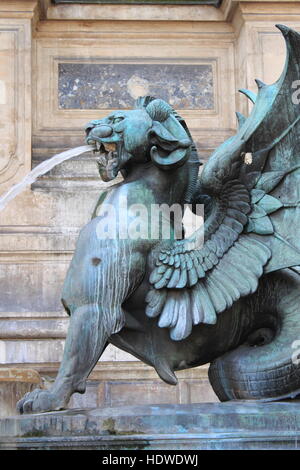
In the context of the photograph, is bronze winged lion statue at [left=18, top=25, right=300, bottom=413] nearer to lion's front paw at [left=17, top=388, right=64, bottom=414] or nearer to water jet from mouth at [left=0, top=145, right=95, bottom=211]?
lion's front paw at [left=17, top=388, right=64, bottom=414]

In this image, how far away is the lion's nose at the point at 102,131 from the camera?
4.17m

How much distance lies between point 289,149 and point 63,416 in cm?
145

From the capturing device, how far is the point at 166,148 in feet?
13.6

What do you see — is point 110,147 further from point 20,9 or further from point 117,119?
point 20,9

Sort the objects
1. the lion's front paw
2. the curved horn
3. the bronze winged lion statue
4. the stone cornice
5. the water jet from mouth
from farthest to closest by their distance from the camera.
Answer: the stone cornice, the water jet from mouth, the curved horn, the bronze winged lion statue, the lion's front paw

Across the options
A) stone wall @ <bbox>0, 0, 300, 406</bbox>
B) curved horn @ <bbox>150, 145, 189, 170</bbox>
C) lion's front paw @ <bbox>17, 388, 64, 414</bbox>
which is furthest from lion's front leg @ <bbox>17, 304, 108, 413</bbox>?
stone wall @ <bbox>0, 0, 300, 406</bbox>

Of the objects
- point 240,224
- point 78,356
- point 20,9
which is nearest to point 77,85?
point 20,9

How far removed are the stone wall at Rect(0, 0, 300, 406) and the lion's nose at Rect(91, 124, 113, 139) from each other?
144 inches

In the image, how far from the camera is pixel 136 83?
8.73 meters

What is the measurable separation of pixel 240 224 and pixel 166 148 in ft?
1.42

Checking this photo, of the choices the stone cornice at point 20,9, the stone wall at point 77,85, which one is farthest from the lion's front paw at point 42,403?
the stone cornice at point 20,9

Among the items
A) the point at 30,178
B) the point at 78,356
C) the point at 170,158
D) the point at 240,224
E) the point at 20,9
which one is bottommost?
the point at 78,356

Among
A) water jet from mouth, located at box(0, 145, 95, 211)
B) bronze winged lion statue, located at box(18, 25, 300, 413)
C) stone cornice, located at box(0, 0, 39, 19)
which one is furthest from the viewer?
stone cornice, located at box(0, 0, 39, 19)

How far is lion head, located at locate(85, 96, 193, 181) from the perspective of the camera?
413 centimetres
